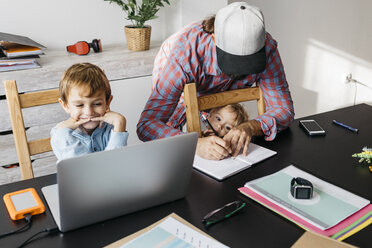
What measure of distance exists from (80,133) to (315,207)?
0.70 metres

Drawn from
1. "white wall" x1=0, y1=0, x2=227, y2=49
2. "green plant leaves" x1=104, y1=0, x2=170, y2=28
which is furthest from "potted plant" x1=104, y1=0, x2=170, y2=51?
"white wall" x1=0, y1=0, x2=227, y2=49

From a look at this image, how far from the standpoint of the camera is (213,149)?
1314mm

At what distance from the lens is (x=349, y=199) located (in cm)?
110

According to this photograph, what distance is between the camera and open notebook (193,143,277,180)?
4.01 ft

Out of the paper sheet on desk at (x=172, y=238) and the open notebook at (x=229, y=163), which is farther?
the open notebook at (x=229, y=163)

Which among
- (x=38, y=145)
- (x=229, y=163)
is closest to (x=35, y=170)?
(x=38, y=145)

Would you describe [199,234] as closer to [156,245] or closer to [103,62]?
[156,245]

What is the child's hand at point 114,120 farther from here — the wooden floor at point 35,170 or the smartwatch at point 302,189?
the wooden floor at point 35,170

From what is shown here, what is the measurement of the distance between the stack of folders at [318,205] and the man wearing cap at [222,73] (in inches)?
8.2

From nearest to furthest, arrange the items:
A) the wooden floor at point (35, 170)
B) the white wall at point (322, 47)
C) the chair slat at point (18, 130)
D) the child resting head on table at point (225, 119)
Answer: the chair slat at point (18, 130), the child resting head on table at point (225, 119), the wooden floor at point (35, 170), the white wall at point (322, 47)

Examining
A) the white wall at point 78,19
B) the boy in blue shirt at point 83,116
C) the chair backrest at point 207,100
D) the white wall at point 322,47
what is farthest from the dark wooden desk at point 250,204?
the white wall at point 322,47

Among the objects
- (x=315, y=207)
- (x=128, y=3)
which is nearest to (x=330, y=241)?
(x=315, y=207)

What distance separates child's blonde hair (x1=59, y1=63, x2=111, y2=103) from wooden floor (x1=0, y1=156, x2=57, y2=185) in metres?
1.30

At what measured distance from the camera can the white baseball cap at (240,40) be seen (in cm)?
136
